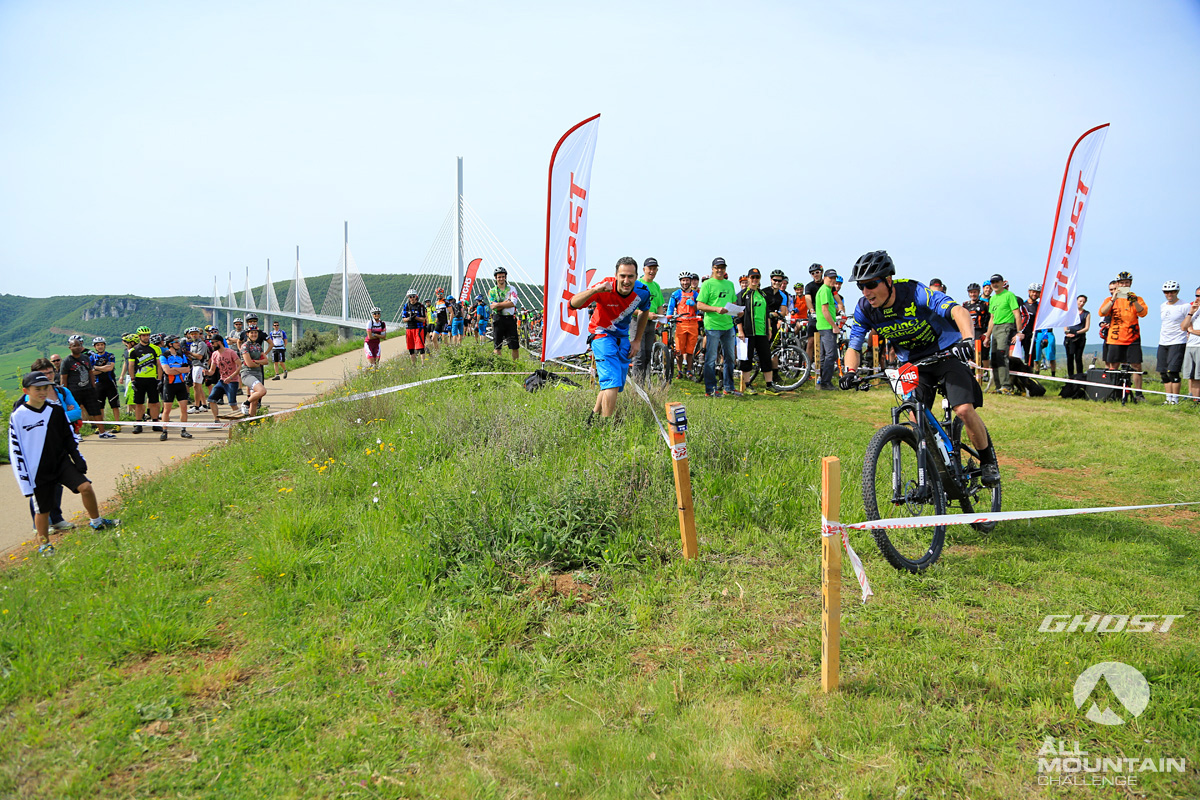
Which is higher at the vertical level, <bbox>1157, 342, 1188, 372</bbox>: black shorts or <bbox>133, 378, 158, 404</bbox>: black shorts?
<bbox>1157, 342, 1188, 372</bbox>: black shorts

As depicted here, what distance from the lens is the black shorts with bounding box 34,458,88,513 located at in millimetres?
6012

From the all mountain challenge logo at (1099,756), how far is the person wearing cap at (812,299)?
8307 mm

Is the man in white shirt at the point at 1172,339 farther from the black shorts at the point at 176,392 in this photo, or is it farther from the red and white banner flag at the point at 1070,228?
the black shorts at the point at 176,392

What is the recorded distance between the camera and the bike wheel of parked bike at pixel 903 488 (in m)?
4.07

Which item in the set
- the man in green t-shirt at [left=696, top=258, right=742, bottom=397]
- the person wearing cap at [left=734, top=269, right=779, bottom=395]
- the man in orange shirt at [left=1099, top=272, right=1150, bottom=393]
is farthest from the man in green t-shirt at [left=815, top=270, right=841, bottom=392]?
the man in orange shirt at [left=1099, top=272, right=1150, bottom=393]

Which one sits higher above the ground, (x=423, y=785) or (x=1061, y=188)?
(x=1061, y=188)

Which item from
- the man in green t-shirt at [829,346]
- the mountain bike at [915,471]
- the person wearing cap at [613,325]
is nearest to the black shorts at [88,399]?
the person wearing cap at [613,325]

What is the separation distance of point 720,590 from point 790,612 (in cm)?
42

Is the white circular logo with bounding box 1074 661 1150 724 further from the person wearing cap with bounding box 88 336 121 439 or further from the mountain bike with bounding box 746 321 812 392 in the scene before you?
the person wearing cap with bounding box 88 336 121 439

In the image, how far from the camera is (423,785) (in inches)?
102

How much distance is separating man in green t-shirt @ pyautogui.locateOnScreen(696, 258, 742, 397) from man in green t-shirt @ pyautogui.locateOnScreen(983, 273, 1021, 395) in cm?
518

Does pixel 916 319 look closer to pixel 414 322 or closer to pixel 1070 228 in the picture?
pixel 1070 228

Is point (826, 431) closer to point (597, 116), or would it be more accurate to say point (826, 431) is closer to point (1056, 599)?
point (1056, 599)

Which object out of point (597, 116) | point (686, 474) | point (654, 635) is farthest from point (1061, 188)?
point (654, 635)
